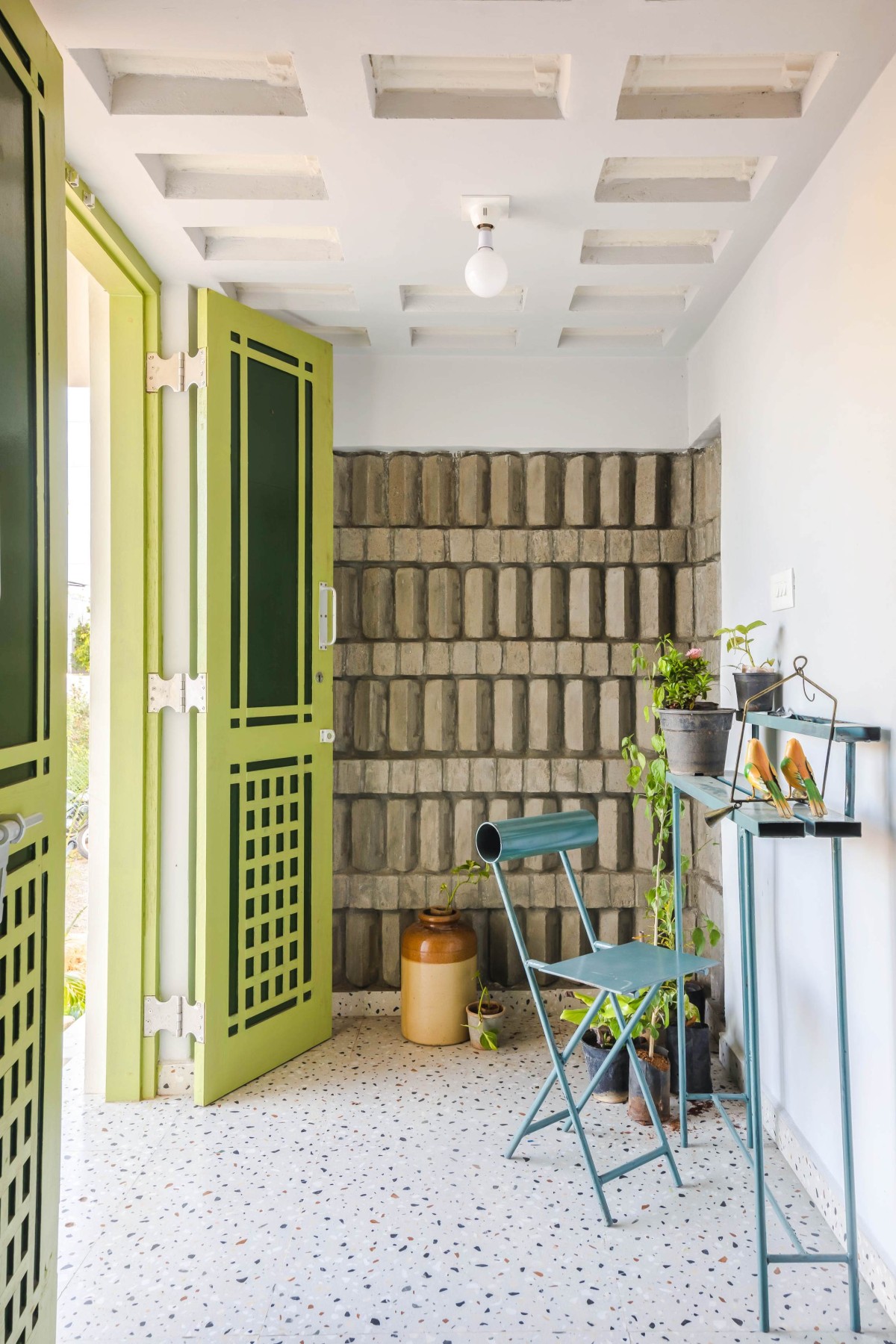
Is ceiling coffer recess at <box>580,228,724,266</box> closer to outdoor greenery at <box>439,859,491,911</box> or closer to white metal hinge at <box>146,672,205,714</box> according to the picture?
white metal hinge at <box>146,672,205,714</box>

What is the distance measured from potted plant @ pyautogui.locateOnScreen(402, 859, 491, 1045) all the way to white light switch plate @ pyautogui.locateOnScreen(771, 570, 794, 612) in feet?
5.61

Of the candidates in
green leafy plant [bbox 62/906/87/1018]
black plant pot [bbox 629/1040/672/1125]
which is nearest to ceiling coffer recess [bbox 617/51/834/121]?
black plant pot [bbox 629/1040/672/1125]

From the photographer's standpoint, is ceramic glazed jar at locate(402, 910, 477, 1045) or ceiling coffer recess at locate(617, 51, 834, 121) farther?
ceramic glazed jar at locate(402, 910, 477, 1045)

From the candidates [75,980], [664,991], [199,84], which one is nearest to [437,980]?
[664,991]

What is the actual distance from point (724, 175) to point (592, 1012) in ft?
7.61

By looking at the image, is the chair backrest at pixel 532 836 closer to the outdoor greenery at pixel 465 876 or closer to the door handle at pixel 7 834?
the outdoor greenery at pixel 465 876

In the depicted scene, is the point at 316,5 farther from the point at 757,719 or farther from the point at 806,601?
the point at 757,719

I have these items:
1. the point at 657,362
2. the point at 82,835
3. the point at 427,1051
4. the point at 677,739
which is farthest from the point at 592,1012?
the point at 657,362

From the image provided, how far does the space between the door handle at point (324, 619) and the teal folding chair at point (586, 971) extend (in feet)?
3.86

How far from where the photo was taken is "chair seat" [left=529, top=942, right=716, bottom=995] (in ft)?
7.41

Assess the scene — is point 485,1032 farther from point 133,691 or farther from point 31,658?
point 31,658

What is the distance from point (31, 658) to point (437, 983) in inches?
87.6

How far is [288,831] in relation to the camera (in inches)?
126

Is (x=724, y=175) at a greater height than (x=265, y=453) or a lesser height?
greater
